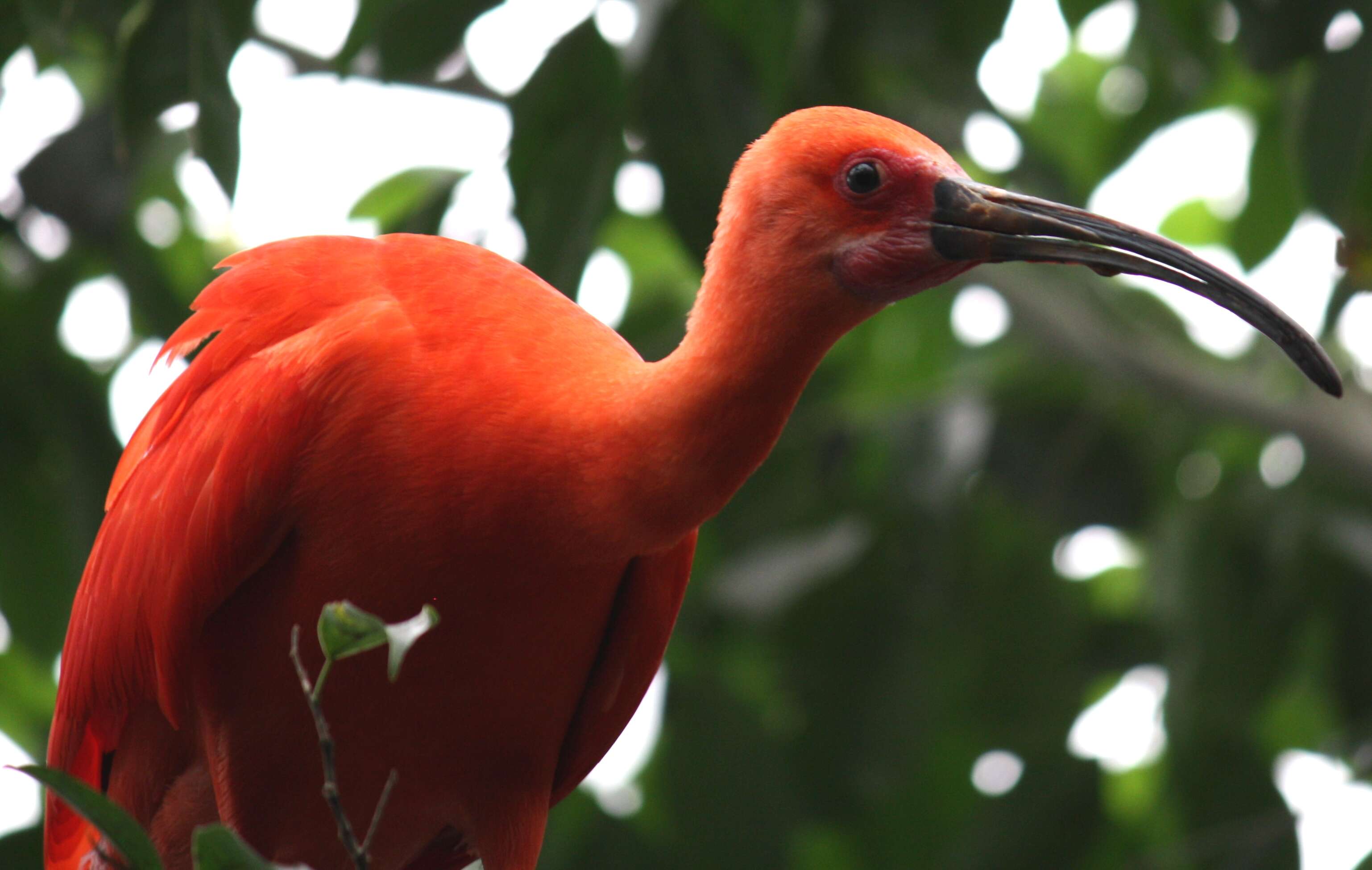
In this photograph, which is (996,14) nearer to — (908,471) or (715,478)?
(715,478)

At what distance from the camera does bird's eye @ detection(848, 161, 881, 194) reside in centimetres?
257

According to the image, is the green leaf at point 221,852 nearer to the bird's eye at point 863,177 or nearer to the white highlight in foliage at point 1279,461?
the bird's eye at point 863,177

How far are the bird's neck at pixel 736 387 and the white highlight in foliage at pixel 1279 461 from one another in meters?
4.18

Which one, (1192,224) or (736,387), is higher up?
(736,387)

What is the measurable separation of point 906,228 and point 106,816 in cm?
147

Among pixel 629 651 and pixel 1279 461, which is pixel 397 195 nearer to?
pixel 629 651

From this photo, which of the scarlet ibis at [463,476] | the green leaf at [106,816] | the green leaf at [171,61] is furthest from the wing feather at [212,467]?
the green leaf at [106,816]

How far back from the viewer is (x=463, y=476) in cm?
261

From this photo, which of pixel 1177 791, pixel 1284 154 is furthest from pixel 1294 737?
pixel 1284 154

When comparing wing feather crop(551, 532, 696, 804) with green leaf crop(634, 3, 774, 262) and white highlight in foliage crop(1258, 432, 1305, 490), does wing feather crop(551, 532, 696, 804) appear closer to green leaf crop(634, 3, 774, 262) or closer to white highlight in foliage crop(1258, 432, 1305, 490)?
green leaf crop(634, 3, 774, 262)

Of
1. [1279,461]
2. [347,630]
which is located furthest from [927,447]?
[347,630]

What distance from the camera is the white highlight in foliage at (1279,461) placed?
20.5 feet

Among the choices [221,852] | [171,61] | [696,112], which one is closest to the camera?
[221,852]

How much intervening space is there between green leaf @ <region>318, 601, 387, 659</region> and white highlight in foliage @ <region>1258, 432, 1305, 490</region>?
5.12m
